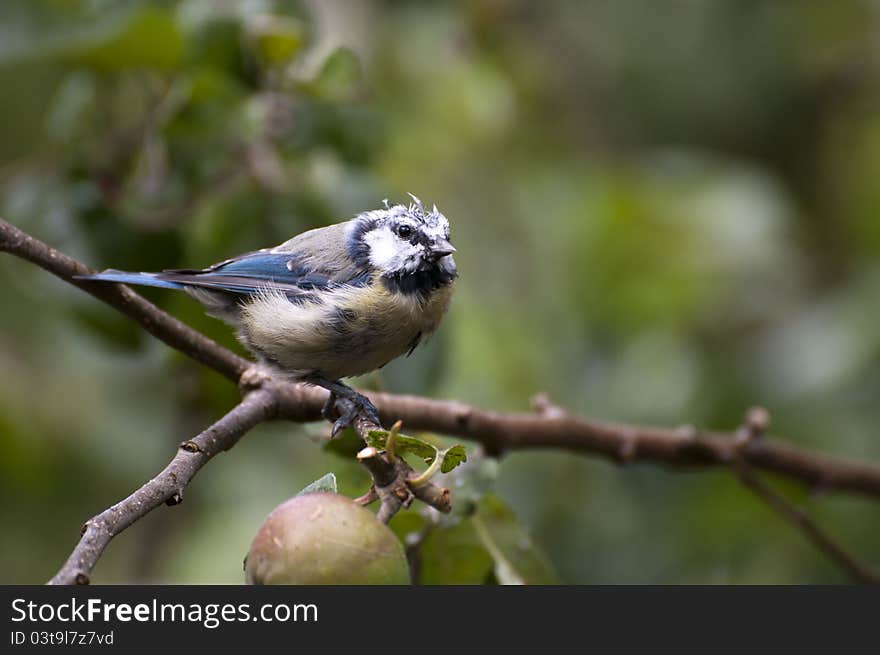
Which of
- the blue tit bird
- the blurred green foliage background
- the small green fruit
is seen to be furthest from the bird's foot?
the small green fruit

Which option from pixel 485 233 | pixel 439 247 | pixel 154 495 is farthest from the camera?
pixel 485 233

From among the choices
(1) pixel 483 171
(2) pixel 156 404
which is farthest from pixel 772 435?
(2) pixel 156 404

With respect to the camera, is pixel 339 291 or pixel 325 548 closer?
pixel 325 548

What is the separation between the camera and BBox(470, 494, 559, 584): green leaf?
2.39m

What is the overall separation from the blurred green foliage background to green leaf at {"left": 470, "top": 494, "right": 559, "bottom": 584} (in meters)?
0.34

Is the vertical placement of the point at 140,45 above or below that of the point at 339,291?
above

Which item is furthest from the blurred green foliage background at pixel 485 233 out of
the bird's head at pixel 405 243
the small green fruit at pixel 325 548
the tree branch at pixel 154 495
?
the small green fruit at pixel 325 548

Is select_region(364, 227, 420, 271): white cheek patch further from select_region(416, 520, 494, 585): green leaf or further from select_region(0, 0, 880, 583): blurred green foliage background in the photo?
select_region(416, 520, 494, 585): green leaf

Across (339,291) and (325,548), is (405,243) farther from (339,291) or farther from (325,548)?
(325,548)

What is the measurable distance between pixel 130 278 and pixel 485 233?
7.94 feet

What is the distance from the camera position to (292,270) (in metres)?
2.82

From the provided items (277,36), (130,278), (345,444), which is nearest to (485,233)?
(277,36)

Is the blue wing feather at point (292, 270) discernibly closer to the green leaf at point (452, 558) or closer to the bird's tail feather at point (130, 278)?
the bird's tail feather at point (130, 278)
